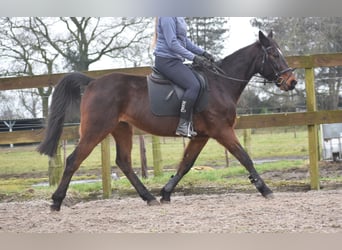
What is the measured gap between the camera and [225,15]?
4.04m

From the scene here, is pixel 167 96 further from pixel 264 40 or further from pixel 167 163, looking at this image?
pixel 167 163

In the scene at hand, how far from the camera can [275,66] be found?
11.7ft

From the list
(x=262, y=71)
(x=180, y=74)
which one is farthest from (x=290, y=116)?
(x=180, y=74)

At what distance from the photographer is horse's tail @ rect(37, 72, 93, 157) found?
350 cm

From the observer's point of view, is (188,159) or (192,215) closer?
(192,215)

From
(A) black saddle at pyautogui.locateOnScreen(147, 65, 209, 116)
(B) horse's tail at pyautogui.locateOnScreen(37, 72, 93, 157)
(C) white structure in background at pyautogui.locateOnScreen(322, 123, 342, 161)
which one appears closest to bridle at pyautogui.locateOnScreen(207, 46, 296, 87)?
(A) black saddle at pyautogui.locateOnScreen(147, 65, 209, 116)

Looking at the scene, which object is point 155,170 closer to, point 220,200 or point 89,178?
point 89,178

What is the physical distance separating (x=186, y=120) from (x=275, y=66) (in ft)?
2.50

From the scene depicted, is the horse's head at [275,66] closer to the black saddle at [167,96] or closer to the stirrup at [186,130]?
the black saddle at [167,96]

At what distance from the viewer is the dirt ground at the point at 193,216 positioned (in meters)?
2.76

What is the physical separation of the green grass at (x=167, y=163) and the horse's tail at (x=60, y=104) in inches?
24.3

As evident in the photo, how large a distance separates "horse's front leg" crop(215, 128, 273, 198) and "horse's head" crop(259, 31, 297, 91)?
51cm

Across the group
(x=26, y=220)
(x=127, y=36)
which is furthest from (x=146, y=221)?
(x=127, y=36)

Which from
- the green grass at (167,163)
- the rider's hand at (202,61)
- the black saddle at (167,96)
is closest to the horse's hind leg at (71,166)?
the black saddle at (167,96)
